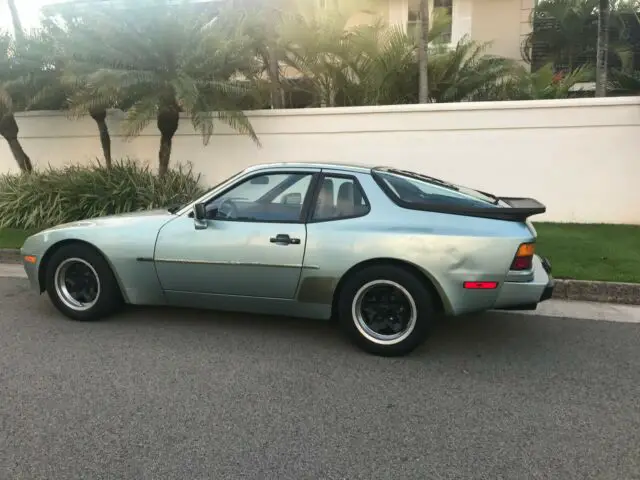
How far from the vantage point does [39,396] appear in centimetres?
361

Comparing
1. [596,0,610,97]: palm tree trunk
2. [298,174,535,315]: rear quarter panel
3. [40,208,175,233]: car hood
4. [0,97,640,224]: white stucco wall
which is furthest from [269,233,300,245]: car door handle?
Answer: [596,0,610,97]: palm tree trunk

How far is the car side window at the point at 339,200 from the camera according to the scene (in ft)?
14.4

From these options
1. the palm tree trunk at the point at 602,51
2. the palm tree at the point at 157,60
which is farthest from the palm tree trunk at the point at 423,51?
the palm tree at the point at 157,60

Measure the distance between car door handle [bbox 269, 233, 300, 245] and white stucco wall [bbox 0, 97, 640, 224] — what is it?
367 centimetres

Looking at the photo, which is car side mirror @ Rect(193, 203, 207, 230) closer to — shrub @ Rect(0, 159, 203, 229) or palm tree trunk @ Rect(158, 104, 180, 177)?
shrub @ Rect(0, 159, 203, 229)

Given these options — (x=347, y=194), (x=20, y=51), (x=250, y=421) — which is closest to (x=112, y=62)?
(x=20, y=51)

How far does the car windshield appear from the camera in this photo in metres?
4.43

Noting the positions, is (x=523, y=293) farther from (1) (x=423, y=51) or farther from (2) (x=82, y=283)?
(1) (x=423, y=51)

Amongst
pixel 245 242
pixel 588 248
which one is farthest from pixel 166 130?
pixel 588 248

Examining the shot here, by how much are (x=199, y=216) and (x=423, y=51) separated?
260 inches

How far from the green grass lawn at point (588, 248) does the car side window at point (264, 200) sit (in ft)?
Answer: 10.2

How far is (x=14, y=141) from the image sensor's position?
10.4 meters

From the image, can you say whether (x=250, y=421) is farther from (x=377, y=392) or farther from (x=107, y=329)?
(x=107, y=329)

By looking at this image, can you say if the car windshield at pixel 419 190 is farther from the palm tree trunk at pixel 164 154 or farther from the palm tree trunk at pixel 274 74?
the palm tree trunk at pixel 274 74
